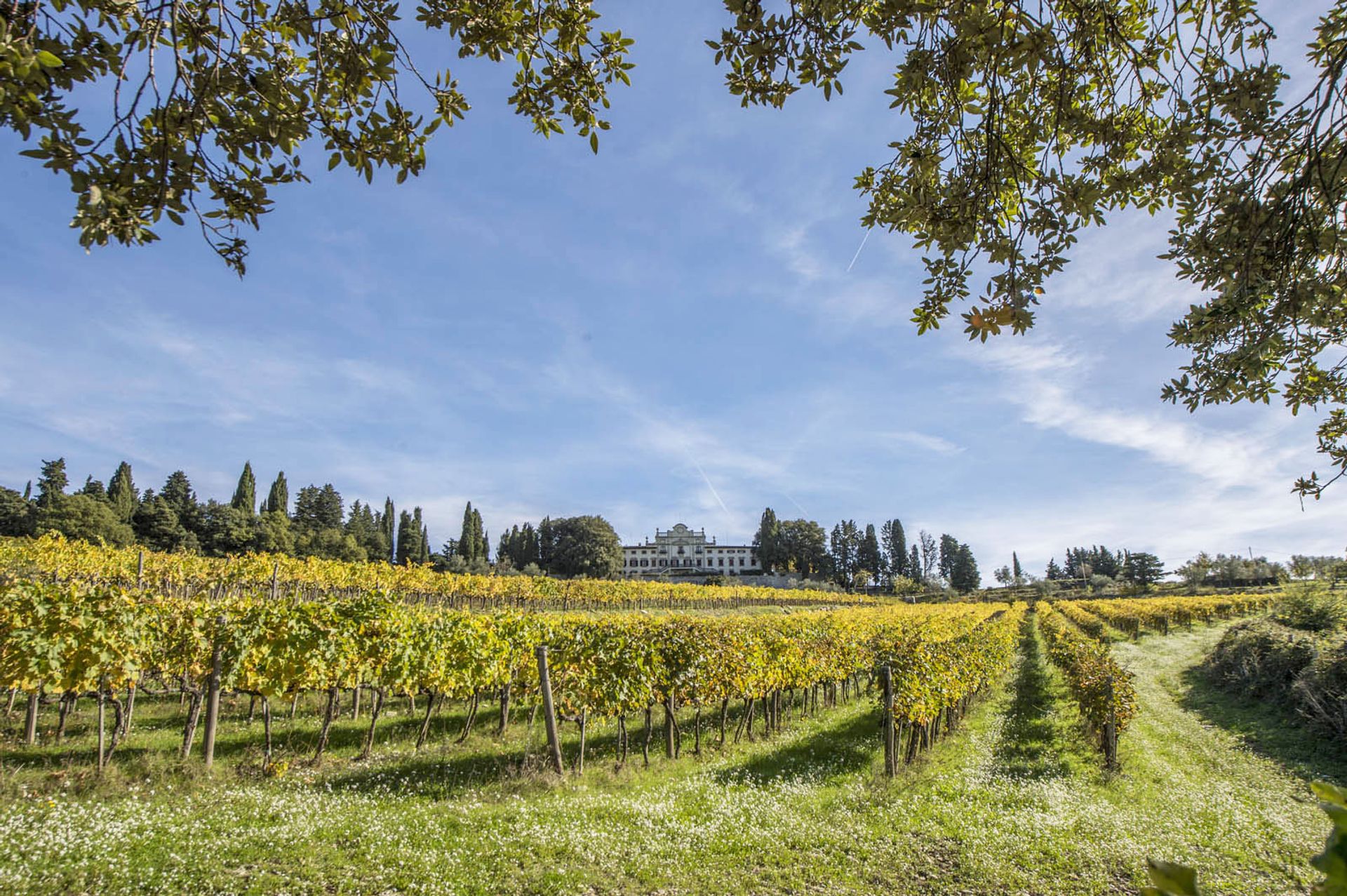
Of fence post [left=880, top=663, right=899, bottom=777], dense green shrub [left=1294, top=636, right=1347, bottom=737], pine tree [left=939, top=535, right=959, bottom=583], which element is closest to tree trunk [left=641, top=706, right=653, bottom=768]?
fence post [left=880, top=663, right=899, bottom=777]

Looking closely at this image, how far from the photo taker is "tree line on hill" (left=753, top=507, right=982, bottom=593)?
9862cm

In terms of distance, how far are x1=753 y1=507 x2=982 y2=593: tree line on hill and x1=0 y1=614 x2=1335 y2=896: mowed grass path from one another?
292 feet

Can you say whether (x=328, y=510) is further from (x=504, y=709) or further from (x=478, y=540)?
(x=504, y=709)

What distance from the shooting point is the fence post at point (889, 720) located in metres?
9.76

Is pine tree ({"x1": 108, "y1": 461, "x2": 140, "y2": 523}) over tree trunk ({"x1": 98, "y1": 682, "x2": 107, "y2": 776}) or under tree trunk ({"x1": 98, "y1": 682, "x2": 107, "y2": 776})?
over

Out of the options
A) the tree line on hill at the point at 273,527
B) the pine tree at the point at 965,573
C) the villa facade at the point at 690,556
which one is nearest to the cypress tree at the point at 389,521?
the tree line on hill at the point at 273,527

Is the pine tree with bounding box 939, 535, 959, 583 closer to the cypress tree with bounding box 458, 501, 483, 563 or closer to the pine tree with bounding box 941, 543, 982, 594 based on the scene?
the pine tree with bounding box 941, 543, 982, 594

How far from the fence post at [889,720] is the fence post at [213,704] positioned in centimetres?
928

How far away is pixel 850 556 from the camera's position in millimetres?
104375

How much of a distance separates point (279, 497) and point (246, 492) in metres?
6.99

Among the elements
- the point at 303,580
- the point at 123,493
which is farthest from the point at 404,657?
the point at 123,493

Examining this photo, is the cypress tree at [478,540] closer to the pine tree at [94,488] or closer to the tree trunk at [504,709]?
the pine tree at [94,488]

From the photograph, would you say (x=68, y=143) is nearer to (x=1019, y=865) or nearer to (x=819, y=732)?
(x=1019, y=865)

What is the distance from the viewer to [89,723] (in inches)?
374
